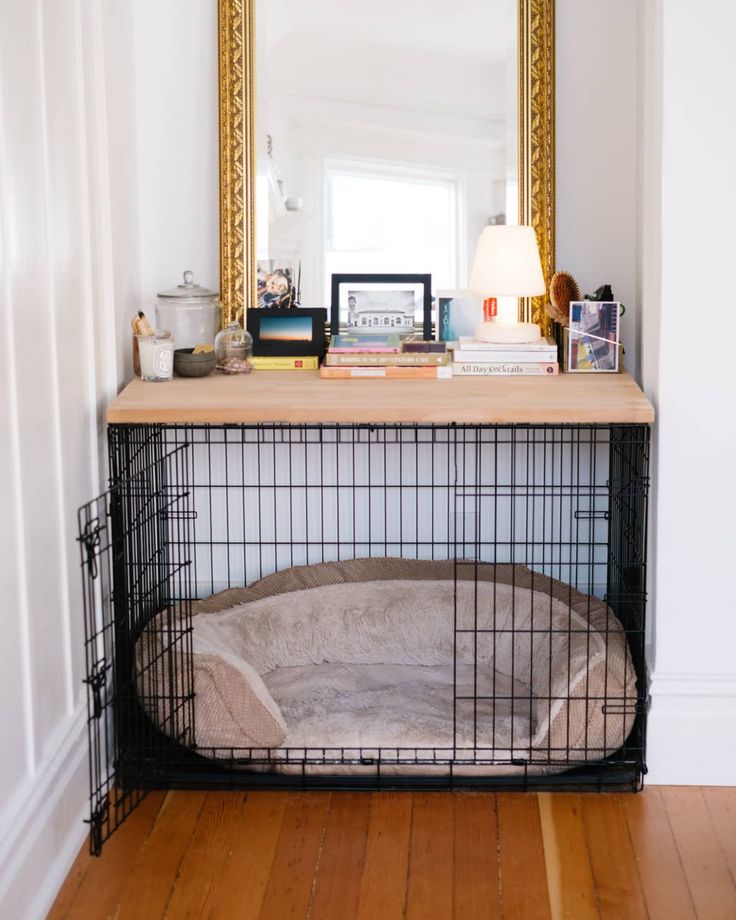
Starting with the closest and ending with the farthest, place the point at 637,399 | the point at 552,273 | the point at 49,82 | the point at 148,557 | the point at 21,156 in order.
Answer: the point at 21,156, the point at 49,82, the point at 637,399, the point at 148,557, the point at 552,273

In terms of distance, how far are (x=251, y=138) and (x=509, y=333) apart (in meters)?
0.84

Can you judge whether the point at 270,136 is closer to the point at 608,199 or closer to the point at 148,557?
the point at 608,199

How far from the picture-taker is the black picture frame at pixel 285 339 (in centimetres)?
315

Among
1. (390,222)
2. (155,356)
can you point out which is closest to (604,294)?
(390,222)

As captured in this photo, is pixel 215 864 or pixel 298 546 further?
pixel 298 546

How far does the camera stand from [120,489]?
108 inches

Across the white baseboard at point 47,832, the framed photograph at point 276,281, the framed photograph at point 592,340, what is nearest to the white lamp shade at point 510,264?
the framed photograph at point 592,340

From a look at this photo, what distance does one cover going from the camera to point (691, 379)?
2715 millimetres

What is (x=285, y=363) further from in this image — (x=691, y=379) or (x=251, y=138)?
(x=691, y=379)

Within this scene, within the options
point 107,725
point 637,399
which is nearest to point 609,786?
point 637,399

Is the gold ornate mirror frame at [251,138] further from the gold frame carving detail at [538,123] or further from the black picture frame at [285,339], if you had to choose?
the black picture frame at [285,339]

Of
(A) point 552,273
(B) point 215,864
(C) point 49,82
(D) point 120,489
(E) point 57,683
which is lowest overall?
(B) point 215,864

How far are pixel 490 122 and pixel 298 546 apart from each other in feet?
4.19

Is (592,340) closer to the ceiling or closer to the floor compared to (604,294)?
closer to the floor
